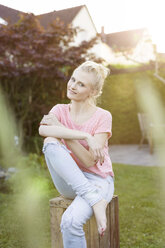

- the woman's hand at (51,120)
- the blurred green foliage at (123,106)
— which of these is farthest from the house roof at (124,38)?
the woman's hand at (51,120)

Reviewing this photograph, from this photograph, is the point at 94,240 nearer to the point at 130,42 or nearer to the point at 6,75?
the point at 6,75

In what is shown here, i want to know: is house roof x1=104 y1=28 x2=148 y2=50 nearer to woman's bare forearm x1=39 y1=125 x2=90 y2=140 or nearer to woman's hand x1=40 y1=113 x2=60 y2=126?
woman's hand x1=40 y1=113 x2=60 y2=126

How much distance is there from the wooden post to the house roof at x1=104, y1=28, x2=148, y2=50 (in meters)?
31.0

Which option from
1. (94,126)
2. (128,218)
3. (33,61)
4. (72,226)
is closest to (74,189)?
(72,226)

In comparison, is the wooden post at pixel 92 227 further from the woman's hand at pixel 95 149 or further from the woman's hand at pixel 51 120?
the woman's hand at pixel 51 120

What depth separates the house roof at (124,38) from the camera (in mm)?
32188

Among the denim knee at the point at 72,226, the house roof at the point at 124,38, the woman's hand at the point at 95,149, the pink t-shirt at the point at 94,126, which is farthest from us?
the house roof at the point at 124,38

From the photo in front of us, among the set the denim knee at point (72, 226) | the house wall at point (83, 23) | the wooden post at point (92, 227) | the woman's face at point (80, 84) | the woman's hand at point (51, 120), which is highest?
the house wall at point (83, 23)

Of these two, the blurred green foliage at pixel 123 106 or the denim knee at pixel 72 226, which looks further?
the blurred green foliage at pixel 123 106

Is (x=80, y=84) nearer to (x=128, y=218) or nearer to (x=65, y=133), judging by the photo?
(x=65, y=133)

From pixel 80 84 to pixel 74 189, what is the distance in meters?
0.78

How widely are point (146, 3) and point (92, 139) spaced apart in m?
2.37

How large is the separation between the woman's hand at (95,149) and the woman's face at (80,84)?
38cm

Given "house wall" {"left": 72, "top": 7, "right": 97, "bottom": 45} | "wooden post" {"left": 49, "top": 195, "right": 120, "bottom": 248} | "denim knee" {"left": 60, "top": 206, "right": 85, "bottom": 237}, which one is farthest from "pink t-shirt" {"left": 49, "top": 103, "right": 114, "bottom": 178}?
"house wall" {"left": 72, "top": 7, "right": 97, "bottom": 45}
